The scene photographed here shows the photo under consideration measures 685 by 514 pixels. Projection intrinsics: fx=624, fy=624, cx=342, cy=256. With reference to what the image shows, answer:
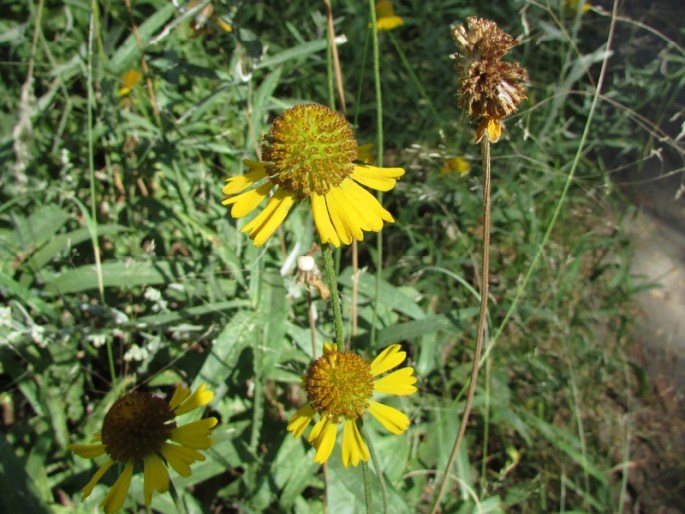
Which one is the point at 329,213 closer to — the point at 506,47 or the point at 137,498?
the point at 506,47

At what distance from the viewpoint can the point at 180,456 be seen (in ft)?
3.48

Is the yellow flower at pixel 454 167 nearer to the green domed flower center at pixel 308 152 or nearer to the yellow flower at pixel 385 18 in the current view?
the yellow flower at pixel 385 18

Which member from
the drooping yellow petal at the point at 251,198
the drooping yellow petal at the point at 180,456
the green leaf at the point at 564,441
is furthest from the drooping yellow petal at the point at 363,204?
the green leaf at the point at 564,441

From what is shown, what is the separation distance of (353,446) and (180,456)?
0.30 metres

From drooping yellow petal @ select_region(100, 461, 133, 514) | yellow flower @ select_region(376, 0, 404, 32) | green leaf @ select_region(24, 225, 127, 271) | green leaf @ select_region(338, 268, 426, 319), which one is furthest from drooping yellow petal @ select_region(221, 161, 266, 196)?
yellow flower @ select_region(376, 0, 404, 32)

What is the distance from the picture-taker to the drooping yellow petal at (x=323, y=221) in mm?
957

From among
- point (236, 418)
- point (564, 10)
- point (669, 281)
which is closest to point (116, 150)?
point (236, 418)

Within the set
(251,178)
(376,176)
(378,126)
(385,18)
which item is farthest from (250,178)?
(385,18)

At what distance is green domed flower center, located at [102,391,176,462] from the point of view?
41.2 inches

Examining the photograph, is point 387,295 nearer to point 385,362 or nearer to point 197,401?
point 385,362

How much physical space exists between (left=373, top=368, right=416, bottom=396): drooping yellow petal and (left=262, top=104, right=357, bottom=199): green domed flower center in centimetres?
35

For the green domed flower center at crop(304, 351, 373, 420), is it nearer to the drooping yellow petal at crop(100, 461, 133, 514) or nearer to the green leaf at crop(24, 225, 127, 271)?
the drooping yellow petal at crop(100, 461, 133, 514)

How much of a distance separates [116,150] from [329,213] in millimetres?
1259

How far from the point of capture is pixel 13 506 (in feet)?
4.41
